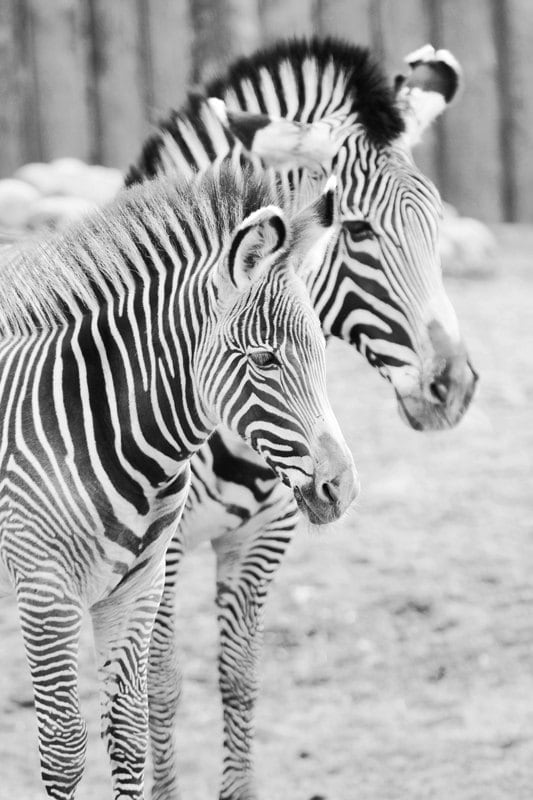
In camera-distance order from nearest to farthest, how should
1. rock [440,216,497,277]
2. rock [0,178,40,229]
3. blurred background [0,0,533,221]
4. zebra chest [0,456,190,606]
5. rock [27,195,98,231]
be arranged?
zebra chest [0,456,190,606] < rock [27,195,98,231] < rock [0,178,40,229] < rock [440,216,497,277] < blurred background [0,0,533,221]

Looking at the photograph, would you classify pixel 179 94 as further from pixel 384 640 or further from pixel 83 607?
pixel 83 607

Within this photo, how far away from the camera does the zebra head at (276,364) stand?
11.0 ft

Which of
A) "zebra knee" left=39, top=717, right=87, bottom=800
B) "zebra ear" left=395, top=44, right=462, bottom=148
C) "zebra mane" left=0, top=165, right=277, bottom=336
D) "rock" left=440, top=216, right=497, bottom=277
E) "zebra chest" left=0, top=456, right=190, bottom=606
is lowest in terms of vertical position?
"rock" left=440, top=216, right=497, bottom=277

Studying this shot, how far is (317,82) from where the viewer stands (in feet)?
15.9

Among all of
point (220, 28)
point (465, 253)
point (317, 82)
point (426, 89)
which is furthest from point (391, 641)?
point (220, 28)

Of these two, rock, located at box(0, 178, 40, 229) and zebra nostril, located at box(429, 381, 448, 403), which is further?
rock, located at box(0, 178, 40, 229)

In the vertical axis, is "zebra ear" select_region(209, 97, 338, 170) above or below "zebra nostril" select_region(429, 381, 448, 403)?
above

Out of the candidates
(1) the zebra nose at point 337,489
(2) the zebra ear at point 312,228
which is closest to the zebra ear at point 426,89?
(2) the zebra ear at point 312,228

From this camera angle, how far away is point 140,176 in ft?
15.2

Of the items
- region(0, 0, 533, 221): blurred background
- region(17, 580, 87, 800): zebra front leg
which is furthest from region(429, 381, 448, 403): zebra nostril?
region(0, 0, 533, 221): blurred background

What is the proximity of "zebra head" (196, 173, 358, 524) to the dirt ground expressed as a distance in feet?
7.30

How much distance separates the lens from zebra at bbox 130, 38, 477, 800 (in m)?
4.36

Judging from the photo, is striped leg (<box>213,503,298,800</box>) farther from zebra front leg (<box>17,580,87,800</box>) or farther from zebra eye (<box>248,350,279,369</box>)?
zebra eye (<box>248,350,279,369</box>)

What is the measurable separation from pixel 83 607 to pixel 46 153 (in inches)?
334
